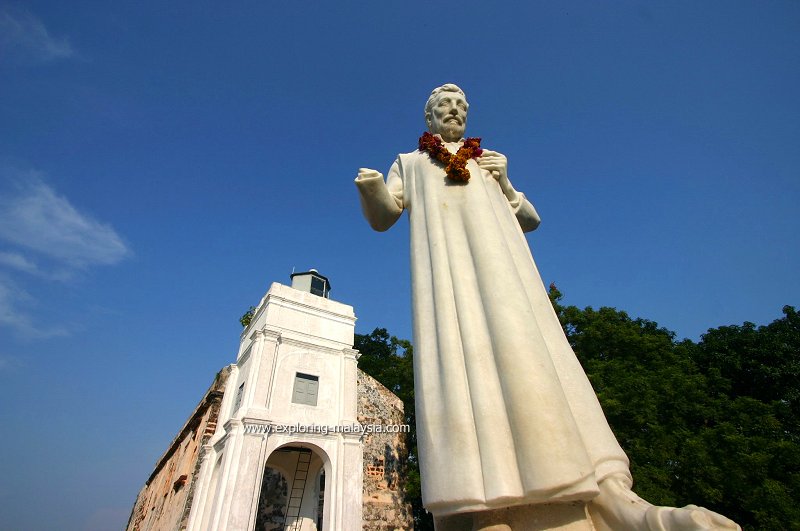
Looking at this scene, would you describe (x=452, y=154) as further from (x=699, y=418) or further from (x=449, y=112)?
(x=699, y=418)

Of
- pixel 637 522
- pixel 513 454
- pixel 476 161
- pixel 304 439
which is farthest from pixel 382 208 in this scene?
pixel 304 439

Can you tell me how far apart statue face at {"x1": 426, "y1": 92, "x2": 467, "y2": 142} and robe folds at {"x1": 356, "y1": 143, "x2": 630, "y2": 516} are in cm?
58

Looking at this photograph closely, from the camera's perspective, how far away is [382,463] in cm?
1294

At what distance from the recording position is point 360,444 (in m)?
12.3

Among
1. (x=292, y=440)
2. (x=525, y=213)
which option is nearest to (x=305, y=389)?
(x=292, y=440)

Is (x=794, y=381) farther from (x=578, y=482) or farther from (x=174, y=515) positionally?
(x=174, y=515)

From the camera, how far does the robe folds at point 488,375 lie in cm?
149

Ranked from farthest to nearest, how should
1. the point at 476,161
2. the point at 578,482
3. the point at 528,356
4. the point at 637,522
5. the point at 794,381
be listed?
the point at 794,381 → the point at 476,161 → the point at 528,356 → the point at 578,482 → the point at 637,522

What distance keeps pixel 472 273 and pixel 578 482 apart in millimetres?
1003

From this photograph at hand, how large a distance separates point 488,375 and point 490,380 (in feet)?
0.07

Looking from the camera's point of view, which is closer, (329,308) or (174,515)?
(174,515)

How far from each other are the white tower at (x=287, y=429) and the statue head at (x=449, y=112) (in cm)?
1014

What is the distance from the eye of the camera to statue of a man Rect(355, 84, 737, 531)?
1.46m

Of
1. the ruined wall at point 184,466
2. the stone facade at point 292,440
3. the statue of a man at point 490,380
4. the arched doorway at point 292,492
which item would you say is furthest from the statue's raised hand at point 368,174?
the arched doorway at point 292,492
